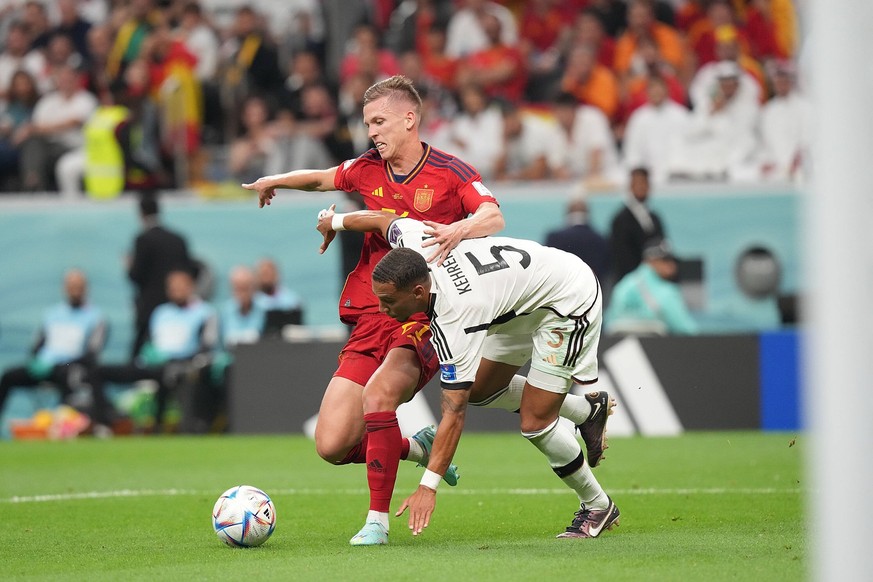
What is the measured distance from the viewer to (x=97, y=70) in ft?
63.9

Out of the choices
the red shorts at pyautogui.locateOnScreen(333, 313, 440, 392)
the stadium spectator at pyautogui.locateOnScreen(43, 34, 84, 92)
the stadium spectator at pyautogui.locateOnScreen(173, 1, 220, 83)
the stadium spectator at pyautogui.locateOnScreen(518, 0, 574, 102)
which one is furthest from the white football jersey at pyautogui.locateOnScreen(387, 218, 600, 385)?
the stadium spectator at pyautogui.locateOnScreen(43, 34, 84, 92)

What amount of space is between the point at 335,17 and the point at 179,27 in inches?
94.3

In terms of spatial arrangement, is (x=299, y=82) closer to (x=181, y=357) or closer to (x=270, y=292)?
(x=270, y=292)

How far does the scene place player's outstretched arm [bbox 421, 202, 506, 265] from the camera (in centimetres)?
654

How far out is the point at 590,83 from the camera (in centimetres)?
1716

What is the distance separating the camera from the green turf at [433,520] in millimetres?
5941

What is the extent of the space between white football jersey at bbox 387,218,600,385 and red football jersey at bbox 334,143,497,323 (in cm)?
36

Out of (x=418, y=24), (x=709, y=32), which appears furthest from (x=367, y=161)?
(x=418, y=24)

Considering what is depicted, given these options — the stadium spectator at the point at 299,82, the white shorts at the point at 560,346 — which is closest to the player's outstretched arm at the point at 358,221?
the white shorts at the point at 560,346

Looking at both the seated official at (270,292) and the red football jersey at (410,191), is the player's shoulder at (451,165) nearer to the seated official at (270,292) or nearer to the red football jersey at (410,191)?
the red football jersey at (410,191)

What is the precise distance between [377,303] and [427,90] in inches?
398

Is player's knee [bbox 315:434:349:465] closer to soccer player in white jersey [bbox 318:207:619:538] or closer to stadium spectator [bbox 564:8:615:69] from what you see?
soccer player in white jersey [bbox 318:207:619:538]

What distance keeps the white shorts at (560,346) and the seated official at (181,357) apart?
9320 millimetres

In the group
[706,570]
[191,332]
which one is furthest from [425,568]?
[191,332]
